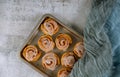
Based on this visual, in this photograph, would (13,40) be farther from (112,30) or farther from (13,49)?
(112,30)

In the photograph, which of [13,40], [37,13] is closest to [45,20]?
[37,13]

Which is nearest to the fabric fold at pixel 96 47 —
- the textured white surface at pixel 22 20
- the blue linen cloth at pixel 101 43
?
the blue linen cloth at pixel 101 43

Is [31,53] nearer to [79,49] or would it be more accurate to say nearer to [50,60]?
[50,60]

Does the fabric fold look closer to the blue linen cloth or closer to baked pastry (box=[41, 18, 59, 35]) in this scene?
the blue linen cloth

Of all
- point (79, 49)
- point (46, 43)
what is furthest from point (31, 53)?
point (79, 49)

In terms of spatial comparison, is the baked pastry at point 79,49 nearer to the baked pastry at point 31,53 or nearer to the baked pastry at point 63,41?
the baked pastry at point 63,41
